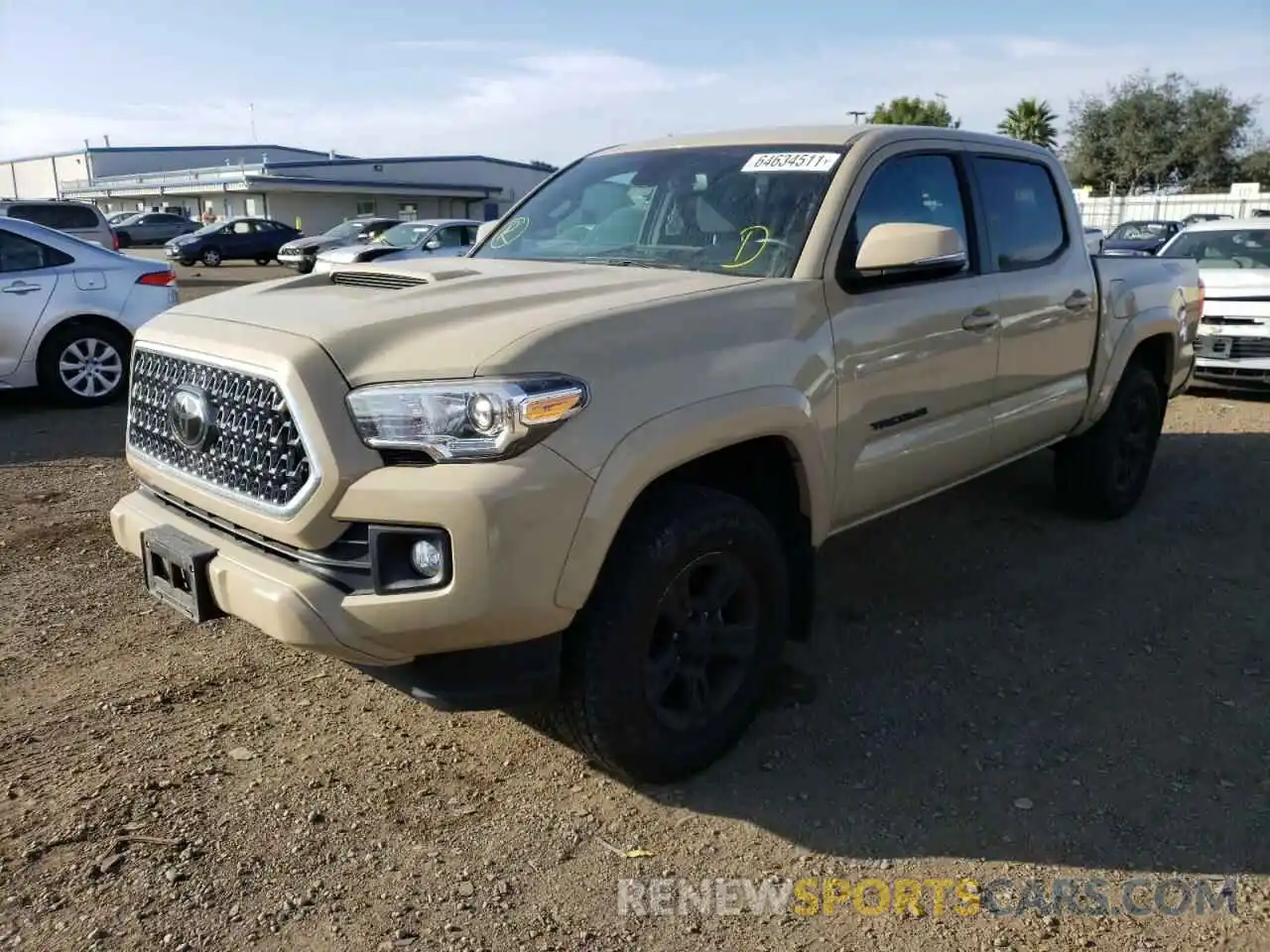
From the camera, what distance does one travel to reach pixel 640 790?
10.3 ft

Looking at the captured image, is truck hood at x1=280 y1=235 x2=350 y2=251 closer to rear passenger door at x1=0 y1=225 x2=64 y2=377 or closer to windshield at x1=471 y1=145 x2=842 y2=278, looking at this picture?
rear passenger door at x1=0 y1=225 x2=64 y2=377

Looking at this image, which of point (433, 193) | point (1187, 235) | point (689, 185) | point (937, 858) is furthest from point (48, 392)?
point (433, 193)

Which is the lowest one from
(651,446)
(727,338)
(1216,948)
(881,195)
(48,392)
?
(1216,948)

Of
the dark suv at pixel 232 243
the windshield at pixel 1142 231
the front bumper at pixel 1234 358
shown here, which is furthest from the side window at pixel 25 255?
the dark suv at pixel 232 243

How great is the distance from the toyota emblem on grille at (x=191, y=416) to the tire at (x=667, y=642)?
1.16 metres

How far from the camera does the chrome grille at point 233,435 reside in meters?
2.63

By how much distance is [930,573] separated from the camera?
4.96 metres

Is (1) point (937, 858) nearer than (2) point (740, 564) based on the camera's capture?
Yes

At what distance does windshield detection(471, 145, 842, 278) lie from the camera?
3539mm

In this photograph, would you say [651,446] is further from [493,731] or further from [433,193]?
[433,193]

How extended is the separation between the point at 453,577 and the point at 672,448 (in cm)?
67

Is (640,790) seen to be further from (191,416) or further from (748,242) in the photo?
(748,242)

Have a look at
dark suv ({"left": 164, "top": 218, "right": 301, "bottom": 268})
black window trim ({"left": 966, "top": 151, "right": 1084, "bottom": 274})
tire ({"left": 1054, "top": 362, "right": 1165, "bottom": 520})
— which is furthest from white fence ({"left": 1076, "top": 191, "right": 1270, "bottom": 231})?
black window trim ({"left": 966, "top": 151, "right": 1084, "bottom": 274})

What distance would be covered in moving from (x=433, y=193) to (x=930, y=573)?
150 feet
